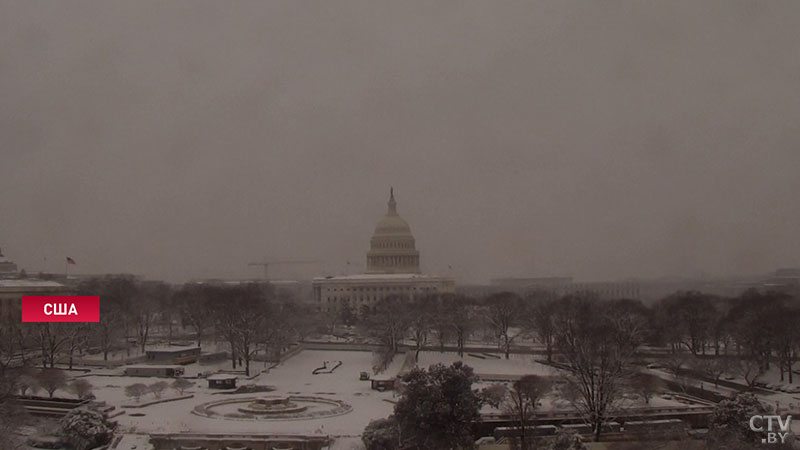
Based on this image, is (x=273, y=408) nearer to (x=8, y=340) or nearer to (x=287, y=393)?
(x=287, y=393)

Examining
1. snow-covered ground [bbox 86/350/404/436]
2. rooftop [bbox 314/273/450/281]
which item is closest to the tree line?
snow-covered ground [bbox 86/350/404/436]

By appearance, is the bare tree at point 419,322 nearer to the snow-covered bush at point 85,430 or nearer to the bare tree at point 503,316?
the bare tree at point 503,316

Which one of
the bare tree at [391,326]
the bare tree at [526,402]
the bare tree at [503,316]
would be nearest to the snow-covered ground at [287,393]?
the bare tree at [391,326]

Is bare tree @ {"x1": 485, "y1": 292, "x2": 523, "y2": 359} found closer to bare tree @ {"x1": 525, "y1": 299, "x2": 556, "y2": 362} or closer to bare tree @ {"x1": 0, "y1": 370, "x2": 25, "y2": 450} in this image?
bare tree @ {"x1": 525, "y1": 299, "x2": 556, "y2": 362}

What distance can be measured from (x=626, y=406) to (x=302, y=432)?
609 inches

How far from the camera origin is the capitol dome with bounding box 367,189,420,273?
132000mm

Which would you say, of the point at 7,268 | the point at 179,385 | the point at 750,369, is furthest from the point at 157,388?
the point at 7,268

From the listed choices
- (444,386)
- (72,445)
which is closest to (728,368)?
(444,386)

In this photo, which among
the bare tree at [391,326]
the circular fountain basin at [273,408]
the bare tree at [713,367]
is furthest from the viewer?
the bare tree at [391,326]

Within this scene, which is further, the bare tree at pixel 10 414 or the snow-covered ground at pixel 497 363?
the snow-covered ground at pixel 497 363

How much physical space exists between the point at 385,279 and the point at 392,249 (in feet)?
40.4

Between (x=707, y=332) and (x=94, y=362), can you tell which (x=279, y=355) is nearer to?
(x=94, y=362)

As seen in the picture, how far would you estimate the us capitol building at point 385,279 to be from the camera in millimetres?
120000

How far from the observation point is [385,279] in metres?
122
